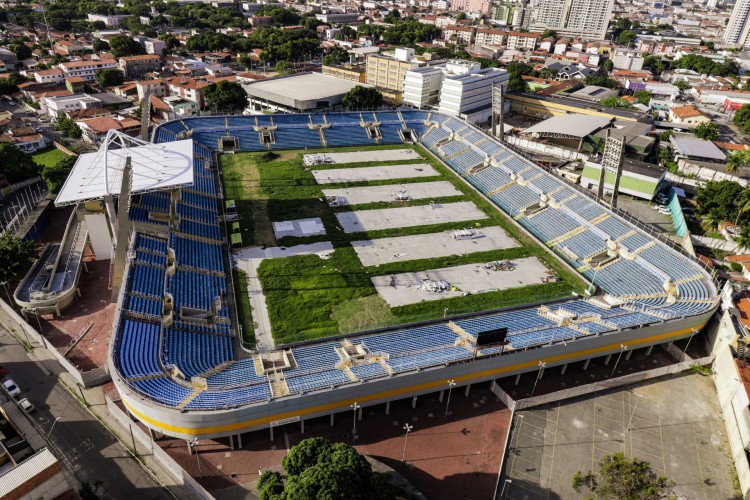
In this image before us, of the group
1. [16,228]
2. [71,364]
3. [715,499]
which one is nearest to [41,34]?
[16,228]

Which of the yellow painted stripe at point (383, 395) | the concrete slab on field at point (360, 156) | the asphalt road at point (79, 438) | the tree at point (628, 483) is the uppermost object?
the tree at point (628, 483)

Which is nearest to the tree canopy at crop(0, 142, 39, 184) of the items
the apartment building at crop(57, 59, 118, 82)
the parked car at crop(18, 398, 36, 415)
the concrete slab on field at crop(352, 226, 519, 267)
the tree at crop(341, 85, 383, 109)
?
the parked car at crop(18, 398, 36, 415)

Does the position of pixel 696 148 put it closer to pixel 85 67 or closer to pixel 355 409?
pixel 355 409

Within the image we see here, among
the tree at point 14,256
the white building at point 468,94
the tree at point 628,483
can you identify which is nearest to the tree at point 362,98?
the white building at point 468,94

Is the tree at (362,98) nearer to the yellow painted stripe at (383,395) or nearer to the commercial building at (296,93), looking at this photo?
the commercial building at (296,93)

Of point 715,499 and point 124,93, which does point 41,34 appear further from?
point 715,499

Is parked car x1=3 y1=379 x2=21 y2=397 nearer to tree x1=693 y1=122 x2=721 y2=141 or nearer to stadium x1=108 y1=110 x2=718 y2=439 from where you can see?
stadium x1=108 y1=110 x2=718 y2=439
